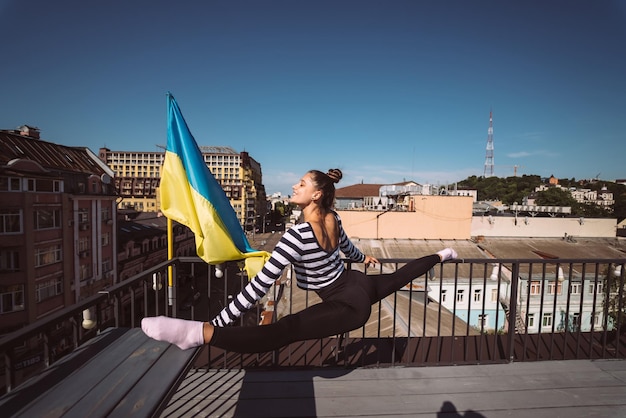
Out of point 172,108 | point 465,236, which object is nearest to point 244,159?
point 465,236

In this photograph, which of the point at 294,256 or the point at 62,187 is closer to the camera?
the point at 294,256

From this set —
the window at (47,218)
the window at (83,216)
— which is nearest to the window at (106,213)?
the window at (83,216)

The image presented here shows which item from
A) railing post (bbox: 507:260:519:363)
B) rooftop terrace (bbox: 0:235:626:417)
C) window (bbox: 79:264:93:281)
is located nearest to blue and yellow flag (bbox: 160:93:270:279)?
rooftop terrace (bbox: 0:235:626:417)

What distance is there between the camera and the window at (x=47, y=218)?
18.1m

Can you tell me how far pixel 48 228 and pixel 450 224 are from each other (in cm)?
3090

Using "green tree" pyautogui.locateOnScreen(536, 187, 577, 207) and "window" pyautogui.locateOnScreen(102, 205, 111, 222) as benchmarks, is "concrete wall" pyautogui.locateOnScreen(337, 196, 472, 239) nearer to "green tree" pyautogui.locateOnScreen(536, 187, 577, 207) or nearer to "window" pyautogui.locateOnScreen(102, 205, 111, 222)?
"window" pyautogui.locateOnScreen(102, 205, 111, 222)

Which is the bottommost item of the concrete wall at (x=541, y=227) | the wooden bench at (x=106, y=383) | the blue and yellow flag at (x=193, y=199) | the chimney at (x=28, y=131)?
the concrete wall at (x=541, y=227)

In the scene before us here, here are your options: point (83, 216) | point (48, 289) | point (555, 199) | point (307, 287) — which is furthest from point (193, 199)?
point (555, 199)

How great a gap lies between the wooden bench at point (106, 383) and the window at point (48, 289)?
22254mm

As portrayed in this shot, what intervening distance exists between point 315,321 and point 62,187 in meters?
24.4

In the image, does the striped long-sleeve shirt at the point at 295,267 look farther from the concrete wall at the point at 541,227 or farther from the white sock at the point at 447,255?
the concrete wall at the point at 541,227

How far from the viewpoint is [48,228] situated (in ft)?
61.6

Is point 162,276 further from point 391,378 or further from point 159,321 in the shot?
point 391,378

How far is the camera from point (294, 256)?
2.12m
